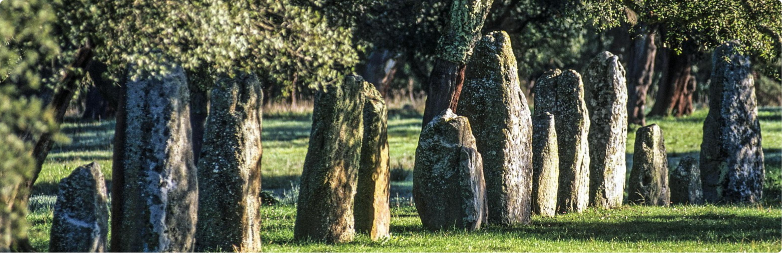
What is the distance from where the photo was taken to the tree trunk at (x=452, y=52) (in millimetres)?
19828

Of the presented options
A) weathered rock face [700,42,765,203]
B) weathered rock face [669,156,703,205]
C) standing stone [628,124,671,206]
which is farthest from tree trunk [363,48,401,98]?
standing stone [628,124,671,206]

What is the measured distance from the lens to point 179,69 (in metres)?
11.2

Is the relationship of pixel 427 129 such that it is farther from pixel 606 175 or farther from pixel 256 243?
pixel 606 175

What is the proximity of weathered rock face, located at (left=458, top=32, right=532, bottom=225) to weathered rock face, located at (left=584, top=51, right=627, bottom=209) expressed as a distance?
324cm

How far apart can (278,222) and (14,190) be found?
662 centimetres

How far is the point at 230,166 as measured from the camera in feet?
40.6

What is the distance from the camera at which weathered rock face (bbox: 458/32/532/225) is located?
1681 centimetres

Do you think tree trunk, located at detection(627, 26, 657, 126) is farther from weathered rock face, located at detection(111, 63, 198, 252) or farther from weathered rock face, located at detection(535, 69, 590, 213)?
weathered rock face, located at detection(111, 63, 198, 252)

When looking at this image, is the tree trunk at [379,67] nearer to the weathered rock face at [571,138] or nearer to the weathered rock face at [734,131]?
the weathered rock face at [734,131]

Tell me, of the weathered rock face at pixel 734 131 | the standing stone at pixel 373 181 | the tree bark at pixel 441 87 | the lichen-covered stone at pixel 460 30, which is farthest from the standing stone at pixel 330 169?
the weathered rock face at pixel 734 131

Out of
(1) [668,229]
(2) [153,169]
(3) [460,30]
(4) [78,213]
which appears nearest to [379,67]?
(3) [460,30]

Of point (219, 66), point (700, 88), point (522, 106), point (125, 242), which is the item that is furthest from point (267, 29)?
point (700, 88)

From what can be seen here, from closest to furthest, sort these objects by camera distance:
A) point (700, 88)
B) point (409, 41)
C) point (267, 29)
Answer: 1. point (267, 29)
2. point (409, 41)
3. point (700, 88)

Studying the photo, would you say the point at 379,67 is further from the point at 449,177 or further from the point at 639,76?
the point at 449,177
